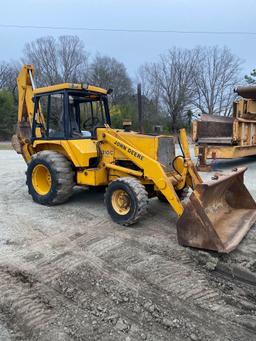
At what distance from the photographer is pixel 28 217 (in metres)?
5.43

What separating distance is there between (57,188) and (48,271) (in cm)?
243

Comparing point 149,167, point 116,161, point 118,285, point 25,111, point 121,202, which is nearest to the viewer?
point 118,285

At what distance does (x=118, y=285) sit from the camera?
3209 millimetres

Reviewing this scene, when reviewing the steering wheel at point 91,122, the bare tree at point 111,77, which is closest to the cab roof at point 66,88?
the steering wheel at point 91,122

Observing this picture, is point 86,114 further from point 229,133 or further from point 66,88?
point 229,133

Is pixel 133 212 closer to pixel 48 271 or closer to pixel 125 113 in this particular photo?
pixel 48 271

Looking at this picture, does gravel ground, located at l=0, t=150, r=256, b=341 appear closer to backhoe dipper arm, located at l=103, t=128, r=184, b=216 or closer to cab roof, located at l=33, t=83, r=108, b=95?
backhoe dipper arm, located at l=103, t=128, r=184, b=216

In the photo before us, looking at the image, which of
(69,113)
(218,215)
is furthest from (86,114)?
(218,215)

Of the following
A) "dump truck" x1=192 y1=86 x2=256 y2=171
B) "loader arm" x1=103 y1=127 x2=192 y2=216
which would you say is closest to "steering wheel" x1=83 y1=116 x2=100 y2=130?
"loader arm" x1=103 y1=127 x2=192 y2=216

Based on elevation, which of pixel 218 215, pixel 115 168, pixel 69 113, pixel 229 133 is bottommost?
pixel 218 215

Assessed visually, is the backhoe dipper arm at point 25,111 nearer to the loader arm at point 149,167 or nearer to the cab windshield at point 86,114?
the cab windshield at point 86,114

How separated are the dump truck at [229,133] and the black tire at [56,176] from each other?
5953mm

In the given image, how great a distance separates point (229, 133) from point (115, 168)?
8.07 metres

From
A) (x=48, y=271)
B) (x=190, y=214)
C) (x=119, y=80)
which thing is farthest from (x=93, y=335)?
(x=119, y=80)
